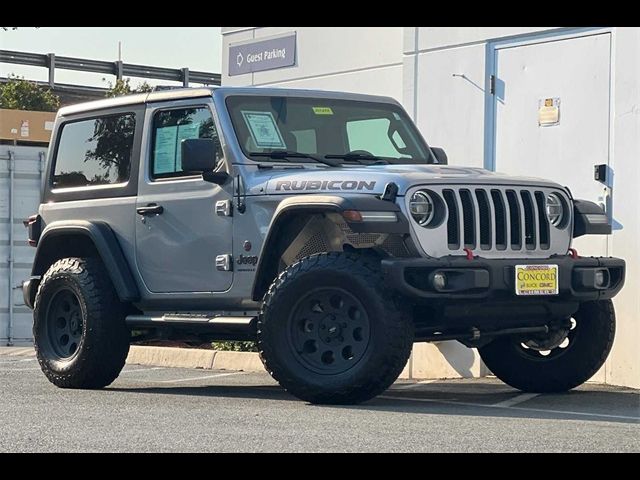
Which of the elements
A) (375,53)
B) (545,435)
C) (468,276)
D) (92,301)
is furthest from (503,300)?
(375,53)

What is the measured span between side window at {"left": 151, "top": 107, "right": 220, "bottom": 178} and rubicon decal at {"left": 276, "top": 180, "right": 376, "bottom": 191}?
1.03 metres

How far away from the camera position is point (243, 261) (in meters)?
9.82

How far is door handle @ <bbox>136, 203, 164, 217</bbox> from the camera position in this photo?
10.4 meters

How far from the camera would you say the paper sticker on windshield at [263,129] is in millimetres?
10148

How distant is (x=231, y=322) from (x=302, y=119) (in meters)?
1.64

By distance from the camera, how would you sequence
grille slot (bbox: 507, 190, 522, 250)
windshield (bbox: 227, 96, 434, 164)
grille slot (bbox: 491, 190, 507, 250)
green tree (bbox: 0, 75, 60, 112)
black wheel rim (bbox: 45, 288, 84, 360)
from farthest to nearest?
green tree (bbox: 0, 75, 60, 112) < black wheel rim (bbox: 45, 288, 84, 360) < windshield (bbox: 227, 96, 434, 164) < grille slot (bbox: 507, 190, 522, 250) < grille slot (bbox: 491, 190, 507, 250)

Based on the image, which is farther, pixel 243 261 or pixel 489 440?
pixel 243 261

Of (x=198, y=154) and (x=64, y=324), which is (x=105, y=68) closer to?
(x=64, y=324)

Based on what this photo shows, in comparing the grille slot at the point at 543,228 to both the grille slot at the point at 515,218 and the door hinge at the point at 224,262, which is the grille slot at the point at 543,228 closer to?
the grille slot at the point at 515,218

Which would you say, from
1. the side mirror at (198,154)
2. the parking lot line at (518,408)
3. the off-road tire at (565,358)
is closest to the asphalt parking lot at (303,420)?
the parking lot line at (518,408)

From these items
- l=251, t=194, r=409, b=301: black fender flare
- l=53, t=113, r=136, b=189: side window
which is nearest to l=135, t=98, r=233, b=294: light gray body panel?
l=53, t=113, r=136, b=189: side window

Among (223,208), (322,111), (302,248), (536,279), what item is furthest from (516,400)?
(322,111)

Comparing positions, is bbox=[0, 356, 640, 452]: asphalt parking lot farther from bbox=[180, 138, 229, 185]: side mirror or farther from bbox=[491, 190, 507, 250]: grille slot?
bbox=[180, 138, 229, 185]: side mirror
